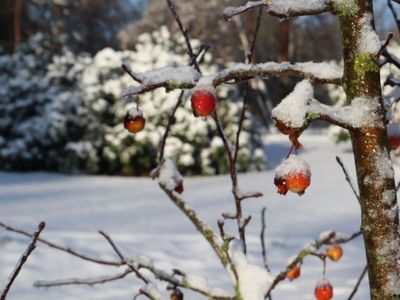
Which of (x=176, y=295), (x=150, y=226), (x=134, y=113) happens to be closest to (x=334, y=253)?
(x=176, y=295)

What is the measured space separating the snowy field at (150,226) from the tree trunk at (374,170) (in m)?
1.70

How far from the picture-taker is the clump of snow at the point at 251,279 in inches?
42.1

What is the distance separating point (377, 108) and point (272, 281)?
491 millimetres

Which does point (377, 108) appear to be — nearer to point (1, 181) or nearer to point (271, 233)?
point (271, 233)

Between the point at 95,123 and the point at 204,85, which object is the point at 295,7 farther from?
the point at 95,123

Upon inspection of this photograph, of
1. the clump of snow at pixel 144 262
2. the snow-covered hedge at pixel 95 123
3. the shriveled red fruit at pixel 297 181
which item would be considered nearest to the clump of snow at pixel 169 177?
the clump of snow at pixel 144 262

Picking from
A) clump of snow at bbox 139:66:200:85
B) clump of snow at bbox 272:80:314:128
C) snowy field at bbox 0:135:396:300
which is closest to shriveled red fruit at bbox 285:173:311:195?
clump of snow at bbox 272:80:314:128

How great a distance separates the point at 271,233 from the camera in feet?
14.0

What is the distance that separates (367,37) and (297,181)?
0.73 feet

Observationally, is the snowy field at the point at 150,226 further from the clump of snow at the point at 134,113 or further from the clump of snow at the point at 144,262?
the clump of snow at the point at 134,113

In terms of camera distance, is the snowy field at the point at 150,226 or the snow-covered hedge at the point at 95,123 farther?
the snow-covered hedge at the point at 95,123

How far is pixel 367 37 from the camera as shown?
745 millimetres

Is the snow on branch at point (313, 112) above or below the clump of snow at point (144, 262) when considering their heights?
above

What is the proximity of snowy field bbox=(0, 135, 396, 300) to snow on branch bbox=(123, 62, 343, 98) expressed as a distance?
1.73 meters
